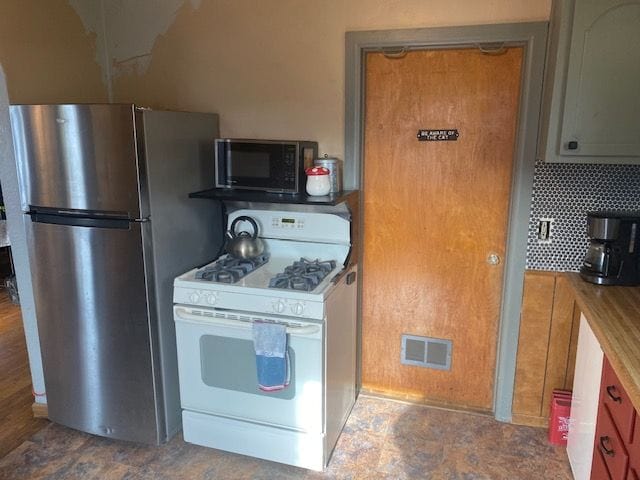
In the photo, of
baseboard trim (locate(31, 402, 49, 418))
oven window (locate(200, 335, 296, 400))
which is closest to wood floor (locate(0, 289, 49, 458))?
baseboard trim (locate(31, 402, 49, 418))

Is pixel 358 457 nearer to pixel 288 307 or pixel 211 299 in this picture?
pixel 288 307

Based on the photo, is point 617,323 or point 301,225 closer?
point 617,323

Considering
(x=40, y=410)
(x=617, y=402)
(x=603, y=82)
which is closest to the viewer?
(x=617, y=402)

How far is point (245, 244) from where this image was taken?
8.05 feet

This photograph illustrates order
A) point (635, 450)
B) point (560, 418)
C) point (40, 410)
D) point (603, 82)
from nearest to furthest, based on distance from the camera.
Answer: point (635, 450), point (603, 82), point (560, 418), point (40, 410)

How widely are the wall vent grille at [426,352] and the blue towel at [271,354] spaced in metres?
0.94

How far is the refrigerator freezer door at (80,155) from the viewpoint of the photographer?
6.73ft

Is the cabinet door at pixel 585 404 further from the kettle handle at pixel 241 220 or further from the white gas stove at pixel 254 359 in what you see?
the kettle handle at pixel 241 220

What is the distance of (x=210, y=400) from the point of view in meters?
2.30

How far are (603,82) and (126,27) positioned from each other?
2417 mm

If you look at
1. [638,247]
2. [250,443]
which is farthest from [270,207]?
[638,247]

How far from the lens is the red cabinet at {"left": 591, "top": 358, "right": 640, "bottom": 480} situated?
1447 millimetres

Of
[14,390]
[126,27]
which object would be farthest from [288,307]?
[14,390]

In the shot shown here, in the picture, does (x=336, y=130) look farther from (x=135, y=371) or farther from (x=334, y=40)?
(x=135, y=371)
